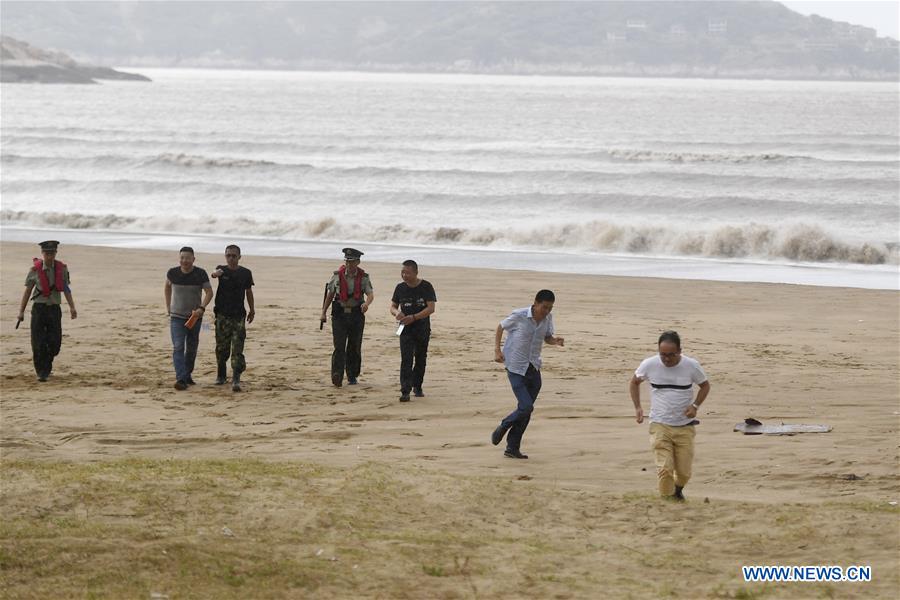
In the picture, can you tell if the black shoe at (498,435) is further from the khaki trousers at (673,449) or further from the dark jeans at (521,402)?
the khaki trousers at (673,449)

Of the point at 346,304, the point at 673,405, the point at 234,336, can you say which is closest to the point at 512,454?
the point at 673,405

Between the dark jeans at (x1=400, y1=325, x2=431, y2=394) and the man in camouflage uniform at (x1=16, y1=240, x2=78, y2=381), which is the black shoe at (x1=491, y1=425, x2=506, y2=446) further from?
the man in camouflage uniform at (x1=16, y1=240, x2=78, y2=381)

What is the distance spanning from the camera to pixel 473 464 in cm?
1041

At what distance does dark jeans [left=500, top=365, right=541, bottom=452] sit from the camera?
34.2 feet

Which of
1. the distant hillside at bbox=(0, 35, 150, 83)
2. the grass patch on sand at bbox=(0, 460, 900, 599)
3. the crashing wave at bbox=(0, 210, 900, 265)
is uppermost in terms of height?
the distant hillside at bbox=(0, 35, 150, 83)

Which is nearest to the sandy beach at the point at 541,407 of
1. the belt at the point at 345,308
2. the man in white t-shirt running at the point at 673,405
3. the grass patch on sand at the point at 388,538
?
the grass patch on sand at the point at 388,538

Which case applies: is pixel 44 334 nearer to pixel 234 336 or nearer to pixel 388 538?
pixel 234 336

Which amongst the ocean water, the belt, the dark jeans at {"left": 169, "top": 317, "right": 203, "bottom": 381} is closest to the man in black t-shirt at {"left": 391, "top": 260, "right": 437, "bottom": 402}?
the belt

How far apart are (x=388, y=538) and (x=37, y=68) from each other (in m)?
178

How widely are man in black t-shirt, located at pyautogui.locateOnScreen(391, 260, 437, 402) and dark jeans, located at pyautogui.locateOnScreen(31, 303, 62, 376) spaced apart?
12.9 ft

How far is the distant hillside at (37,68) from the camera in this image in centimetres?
16988

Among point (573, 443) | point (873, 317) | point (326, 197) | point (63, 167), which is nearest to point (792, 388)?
point (573, 443)

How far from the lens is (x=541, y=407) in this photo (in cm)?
1262

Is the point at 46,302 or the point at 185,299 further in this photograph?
the point at 46,302
